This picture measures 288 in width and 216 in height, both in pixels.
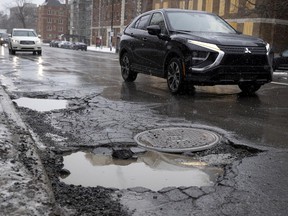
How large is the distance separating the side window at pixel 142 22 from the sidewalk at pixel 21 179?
A: 5818 mm

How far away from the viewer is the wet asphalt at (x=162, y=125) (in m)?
3.12

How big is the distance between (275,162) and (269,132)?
137 centimetres

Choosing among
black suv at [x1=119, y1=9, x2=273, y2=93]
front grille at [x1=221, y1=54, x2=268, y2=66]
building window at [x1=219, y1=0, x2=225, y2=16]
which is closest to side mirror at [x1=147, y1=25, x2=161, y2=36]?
black suv at [x1=119, y1=9, x2=273, y2=93]

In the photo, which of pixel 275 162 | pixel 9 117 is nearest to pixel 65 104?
pixel 9 117

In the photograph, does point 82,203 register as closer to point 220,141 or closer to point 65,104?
point 220,141

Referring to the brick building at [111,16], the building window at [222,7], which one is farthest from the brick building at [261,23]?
the brick building at [111,16]

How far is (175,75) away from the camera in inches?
332

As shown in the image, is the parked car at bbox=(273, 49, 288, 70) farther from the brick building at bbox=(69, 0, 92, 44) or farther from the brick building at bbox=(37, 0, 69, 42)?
the brick building at bbox=(37, 0, 69, 42)

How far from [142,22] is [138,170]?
6805 millimetres

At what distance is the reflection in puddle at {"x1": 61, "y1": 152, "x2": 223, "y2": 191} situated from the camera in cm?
363

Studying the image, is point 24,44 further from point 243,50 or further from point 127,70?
point 243,50

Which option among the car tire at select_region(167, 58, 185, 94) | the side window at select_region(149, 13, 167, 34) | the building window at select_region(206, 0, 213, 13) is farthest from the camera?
the building window at select_region(206, 0, 213, 13)

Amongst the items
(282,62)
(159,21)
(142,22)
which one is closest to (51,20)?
(282,62)

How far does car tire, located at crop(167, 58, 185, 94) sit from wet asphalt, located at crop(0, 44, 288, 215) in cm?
22
